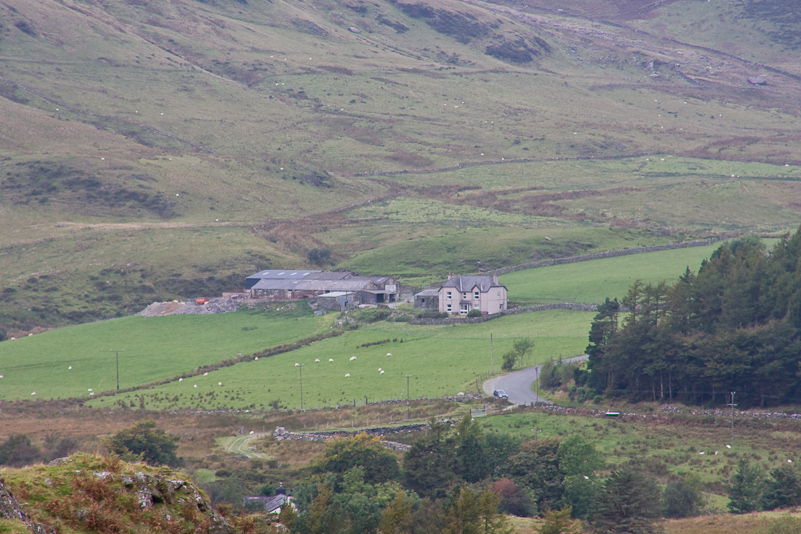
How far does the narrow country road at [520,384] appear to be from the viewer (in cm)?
5819

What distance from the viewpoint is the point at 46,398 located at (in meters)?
69.8

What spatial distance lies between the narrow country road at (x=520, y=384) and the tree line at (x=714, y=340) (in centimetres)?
403

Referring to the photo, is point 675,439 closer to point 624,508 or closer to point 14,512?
point 624,508

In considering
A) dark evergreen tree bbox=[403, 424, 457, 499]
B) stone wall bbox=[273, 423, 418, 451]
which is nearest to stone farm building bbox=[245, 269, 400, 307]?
stone wall bbox=[273, 423, 418, 451]

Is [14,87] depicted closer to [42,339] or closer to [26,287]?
[26,287]

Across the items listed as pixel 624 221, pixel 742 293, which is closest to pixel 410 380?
pixel 742 293

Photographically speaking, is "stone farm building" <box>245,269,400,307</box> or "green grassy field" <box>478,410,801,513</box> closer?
Answer: "green grassy field" <box>478,410,801,513</box>

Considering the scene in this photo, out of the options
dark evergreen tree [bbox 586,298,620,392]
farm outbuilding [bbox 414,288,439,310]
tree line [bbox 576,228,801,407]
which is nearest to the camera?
tree line [bbox 576,228,801,407]

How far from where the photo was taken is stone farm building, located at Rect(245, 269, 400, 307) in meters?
100

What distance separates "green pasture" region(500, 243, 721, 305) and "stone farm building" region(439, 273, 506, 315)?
3.05m

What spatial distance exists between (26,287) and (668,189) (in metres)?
109

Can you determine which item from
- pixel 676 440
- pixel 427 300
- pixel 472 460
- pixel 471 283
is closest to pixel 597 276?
pixel 471 283

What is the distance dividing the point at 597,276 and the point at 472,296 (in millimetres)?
18543

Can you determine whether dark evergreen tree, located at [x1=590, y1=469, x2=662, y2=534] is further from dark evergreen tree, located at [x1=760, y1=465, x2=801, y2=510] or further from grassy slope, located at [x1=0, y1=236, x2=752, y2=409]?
grassy slope, located at [x1=0, y1=236, x2=752, y2=409]
